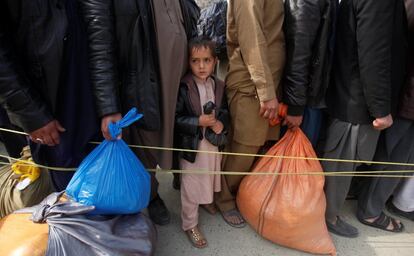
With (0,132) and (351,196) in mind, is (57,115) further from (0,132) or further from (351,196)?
(351,196)

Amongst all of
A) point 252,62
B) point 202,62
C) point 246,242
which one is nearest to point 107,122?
point 202,62

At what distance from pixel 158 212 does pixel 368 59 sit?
1737mm

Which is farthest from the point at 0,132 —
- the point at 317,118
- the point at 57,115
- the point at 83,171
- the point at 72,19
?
the point at 317,118

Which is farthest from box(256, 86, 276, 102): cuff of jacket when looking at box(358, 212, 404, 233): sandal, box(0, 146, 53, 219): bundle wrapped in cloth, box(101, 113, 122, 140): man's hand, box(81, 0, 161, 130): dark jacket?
box(0, 146, 53, 219): bundle wrapped in cloth

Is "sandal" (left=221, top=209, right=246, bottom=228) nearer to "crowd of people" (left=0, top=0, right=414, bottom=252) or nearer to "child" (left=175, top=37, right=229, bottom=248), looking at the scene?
"crowd of people" (left=0, top=0, right=414, bottom=252)

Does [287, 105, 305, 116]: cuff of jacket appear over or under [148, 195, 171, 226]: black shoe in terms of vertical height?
over

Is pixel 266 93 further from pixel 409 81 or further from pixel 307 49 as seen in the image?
pixel 409 81

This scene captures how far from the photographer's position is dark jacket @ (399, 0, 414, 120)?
195 centimetres

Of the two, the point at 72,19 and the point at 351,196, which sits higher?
the point at 72,19

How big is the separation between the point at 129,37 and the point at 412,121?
191 cm

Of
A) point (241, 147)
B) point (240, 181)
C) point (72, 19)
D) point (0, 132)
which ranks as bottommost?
point (240, 181)

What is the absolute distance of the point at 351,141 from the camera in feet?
6.76

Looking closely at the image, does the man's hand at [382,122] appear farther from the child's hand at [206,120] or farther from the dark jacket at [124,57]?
the dark jacket at [124,57]

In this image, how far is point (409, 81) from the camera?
1969mm
